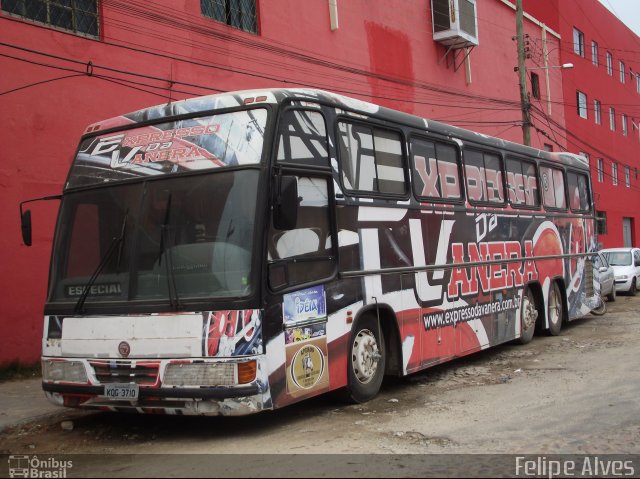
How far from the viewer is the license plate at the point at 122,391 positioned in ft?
19.9

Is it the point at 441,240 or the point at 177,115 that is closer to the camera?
the point at 177,115

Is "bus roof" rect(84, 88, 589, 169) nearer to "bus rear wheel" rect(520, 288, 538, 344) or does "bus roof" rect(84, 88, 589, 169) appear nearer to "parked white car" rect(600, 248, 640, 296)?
"bus rear wheel" rect(520, 288, 538, 344)

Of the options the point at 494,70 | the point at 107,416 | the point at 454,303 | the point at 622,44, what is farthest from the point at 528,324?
the point at 622,44

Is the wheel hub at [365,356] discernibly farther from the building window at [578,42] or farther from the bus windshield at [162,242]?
the building window at [578,42]

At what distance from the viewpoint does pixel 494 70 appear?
25.2 meters

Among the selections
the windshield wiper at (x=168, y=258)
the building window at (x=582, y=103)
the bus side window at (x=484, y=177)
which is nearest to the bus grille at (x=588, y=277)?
the bus side window at (x=484, y=177)

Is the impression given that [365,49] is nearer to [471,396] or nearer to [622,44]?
[471,396]

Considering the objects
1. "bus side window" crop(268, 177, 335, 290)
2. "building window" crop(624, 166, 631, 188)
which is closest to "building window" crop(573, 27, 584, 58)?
"building window" crop(624, 166, 631, 188)

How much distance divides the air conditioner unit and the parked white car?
7917mm

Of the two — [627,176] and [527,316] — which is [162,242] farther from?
[627,176]

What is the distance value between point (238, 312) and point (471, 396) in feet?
11.2

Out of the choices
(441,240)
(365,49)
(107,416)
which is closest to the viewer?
(107,416)

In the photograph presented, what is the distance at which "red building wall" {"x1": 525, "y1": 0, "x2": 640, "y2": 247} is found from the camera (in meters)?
32.4


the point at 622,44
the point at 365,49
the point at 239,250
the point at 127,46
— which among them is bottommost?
the point at 239,250
